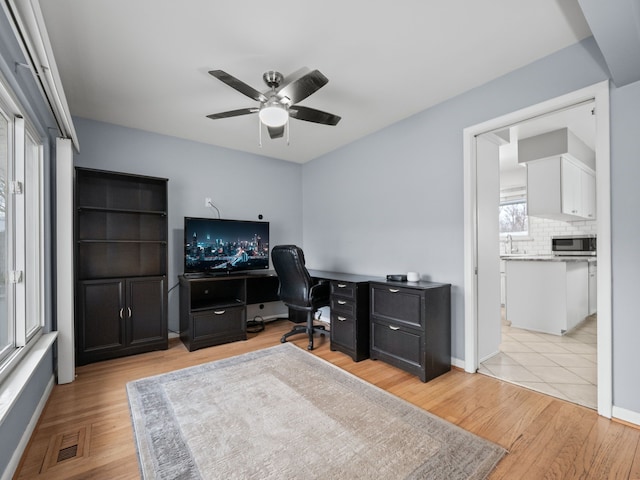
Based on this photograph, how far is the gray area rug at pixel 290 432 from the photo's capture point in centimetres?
149

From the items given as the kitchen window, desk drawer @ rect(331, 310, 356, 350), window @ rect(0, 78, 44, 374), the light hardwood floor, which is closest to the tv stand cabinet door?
the light hardwood floor

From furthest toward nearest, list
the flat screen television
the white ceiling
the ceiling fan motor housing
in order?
1. the flat screen television
2. the ceiling fan motor housing
3. the white ceiling

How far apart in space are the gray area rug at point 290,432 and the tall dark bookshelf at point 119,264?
2.77ft

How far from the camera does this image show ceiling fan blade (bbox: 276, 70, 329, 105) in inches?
75.5

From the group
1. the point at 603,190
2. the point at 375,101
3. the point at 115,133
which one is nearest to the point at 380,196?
the point at 375,101

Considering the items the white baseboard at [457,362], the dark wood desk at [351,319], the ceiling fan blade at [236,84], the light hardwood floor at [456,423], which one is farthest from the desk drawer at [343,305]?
the ceiling fan blade at [236,84]

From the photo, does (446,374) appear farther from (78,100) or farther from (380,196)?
(78,100)

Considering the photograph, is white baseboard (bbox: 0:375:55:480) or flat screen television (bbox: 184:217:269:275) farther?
flat screen television (bbox: 184:217:269:275)

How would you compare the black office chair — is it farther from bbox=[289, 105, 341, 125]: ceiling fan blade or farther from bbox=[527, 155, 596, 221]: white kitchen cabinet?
bbox=[527, 155, 596, 221]: white kitchen cabinet

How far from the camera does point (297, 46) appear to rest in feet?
6.78

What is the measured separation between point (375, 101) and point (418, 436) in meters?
2.76

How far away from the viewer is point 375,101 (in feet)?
9.39

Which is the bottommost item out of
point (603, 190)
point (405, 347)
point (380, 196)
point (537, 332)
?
point (537, 332)

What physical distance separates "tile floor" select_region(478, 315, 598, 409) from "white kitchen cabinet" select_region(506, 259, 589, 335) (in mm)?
162
